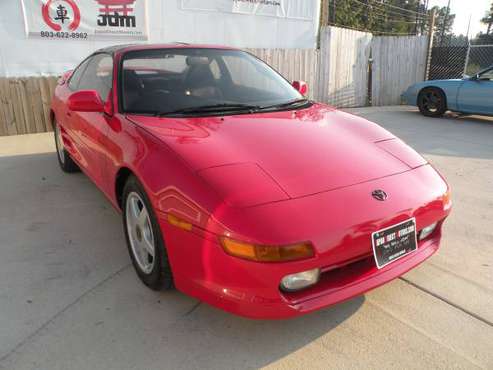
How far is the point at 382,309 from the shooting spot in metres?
2.29

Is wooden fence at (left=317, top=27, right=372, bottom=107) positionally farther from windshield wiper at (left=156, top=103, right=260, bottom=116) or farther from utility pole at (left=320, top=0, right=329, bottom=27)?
windshield wiper at (left=156, top=103, right=260, bottom=116)

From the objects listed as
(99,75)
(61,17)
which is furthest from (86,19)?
(99,75)

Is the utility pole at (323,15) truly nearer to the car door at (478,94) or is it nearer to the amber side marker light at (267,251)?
the car door at (478,94)

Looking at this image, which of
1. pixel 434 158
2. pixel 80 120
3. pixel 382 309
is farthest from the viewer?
pixel 434 158

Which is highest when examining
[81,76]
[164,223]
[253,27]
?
[253,27]

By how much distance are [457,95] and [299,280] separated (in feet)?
24.9

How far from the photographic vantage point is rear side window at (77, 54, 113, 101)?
3.17 metres

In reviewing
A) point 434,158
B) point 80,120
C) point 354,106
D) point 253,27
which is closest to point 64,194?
point 80,120

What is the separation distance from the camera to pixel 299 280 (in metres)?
1.87

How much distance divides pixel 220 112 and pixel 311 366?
5.56ft

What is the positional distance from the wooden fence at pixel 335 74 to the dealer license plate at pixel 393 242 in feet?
20.5

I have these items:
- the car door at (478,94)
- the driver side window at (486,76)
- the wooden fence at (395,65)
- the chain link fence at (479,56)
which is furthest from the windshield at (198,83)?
the chain link fence at (479,56)

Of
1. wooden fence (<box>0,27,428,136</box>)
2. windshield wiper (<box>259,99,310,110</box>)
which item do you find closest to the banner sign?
wooden fence (<box>0,27,428,136</box>)

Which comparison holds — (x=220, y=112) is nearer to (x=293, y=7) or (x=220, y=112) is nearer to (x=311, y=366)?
(x=311, y=366)
